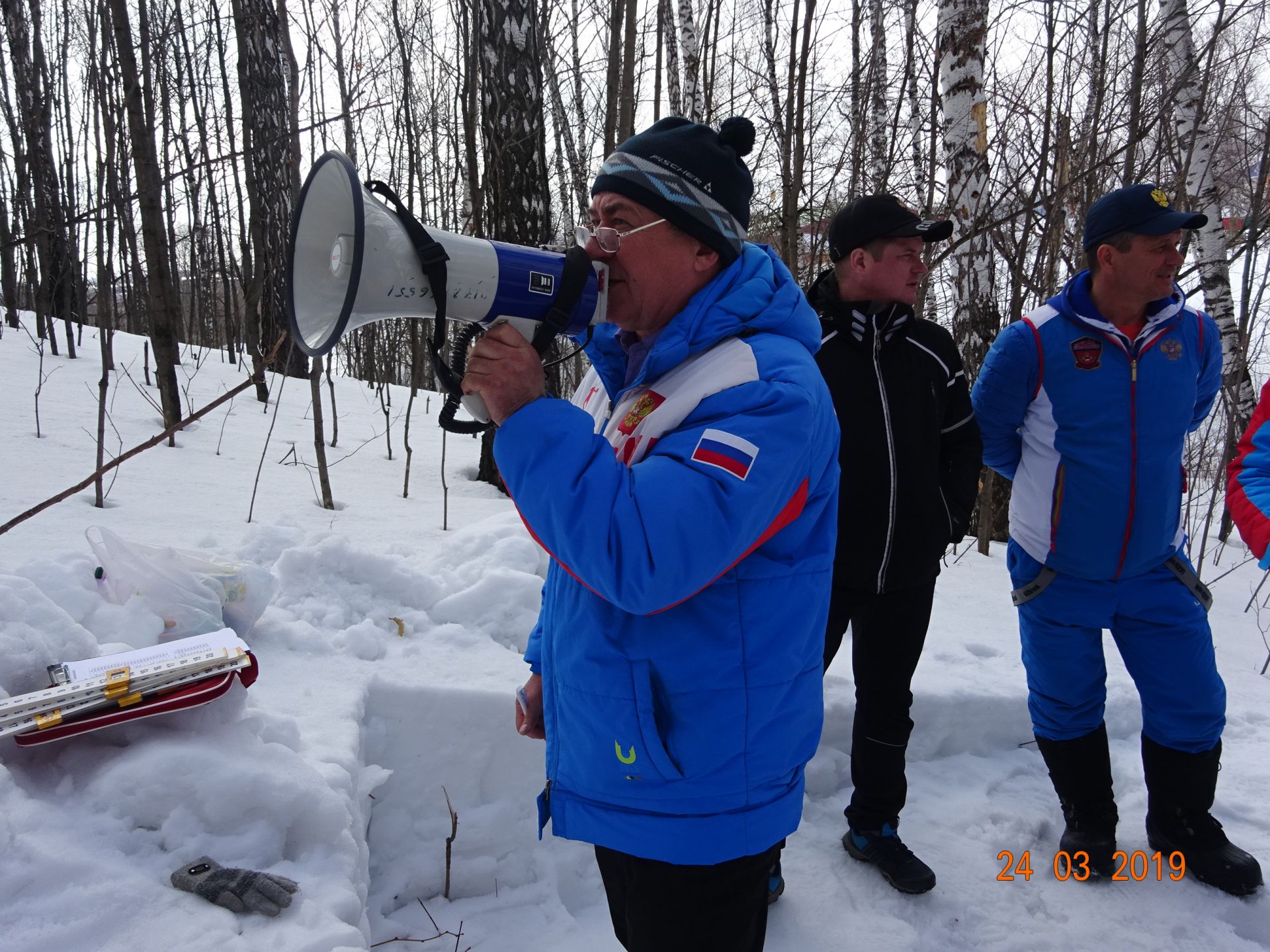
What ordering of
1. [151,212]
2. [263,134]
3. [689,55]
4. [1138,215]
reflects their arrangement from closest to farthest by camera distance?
[1138,215] < [151,212] < [263,134] < [689,55]

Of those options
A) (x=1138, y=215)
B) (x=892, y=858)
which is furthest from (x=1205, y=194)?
(x=892, y=858)

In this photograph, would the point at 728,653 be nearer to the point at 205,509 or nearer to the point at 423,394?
the point at 205,509

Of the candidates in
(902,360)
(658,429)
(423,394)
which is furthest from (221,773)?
(423,394)

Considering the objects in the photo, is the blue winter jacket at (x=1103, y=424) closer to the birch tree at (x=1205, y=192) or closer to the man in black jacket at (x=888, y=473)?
the man in black jacket at (x=888, y=473)

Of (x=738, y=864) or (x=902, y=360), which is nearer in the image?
(x=738, y=864)

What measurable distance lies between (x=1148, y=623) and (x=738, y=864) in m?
Answer: 1.72

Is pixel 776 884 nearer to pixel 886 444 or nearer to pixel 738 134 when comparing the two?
pixel 886 444

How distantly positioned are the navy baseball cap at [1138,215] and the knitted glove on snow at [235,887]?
264 cm

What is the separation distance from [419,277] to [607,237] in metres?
0.29

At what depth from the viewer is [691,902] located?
1227mm

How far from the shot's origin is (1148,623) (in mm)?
2312

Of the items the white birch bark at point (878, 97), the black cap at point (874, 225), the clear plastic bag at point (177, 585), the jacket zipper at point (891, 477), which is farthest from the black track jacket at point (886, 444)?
the white birch bark at point (878, 97)

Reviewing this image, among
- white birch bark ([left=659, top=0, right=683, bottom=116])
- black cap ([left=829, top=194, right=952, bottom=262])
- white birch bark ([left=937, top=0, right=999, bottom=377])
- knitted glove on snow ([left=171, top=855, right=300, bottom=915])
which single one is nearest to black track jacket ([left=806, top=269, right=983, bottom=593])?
black cap ([left=829, top=194, right=952, bottom=262])
